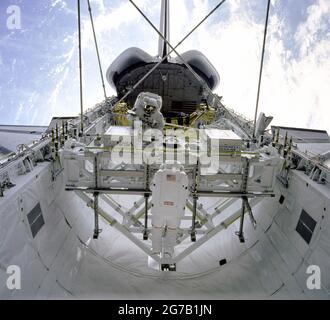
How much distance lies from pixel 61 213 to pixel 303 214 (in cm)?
434

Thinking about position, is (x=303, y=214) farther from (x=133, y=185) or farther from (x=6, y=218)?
(x=6, y=218)

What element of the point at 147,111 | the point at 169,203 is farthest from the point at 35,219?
the point at 147,111

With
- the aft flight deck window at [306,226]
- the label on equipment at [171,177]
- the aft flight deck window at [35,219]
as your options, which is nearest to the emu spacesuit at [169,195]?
the label on equipment at [171,177]

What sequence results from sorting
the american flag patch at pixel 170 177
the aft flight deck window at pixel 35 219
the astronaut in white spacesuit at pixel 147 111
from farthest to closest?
the astronaut in white spacesuit at pixel 147 111 → the aft flight deck window at pixel 35 219 → the american flag patch at pixel 170 177

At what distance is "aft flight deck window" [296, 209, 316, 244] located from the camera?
412cm

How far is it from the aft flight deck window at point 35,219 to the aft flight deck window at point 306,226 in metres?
4.20

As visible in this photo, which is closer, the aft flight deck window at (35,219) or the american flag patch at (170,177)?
the american flag patch at (170,177)

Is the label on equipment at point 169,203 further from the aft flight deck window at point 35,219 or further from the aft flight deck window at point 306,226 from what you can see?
the aft flight deck window at point 306,226

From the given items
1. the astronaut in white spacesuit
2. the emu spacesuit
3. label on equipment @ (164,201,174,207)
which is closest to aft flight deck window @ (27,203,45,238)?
the emu spacesuit

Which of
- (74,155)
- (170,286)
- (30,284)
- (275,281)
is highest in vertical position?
(74,155)

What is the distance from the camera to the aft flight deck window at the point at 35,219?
409cm

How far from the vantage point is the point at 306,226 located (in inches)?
167
